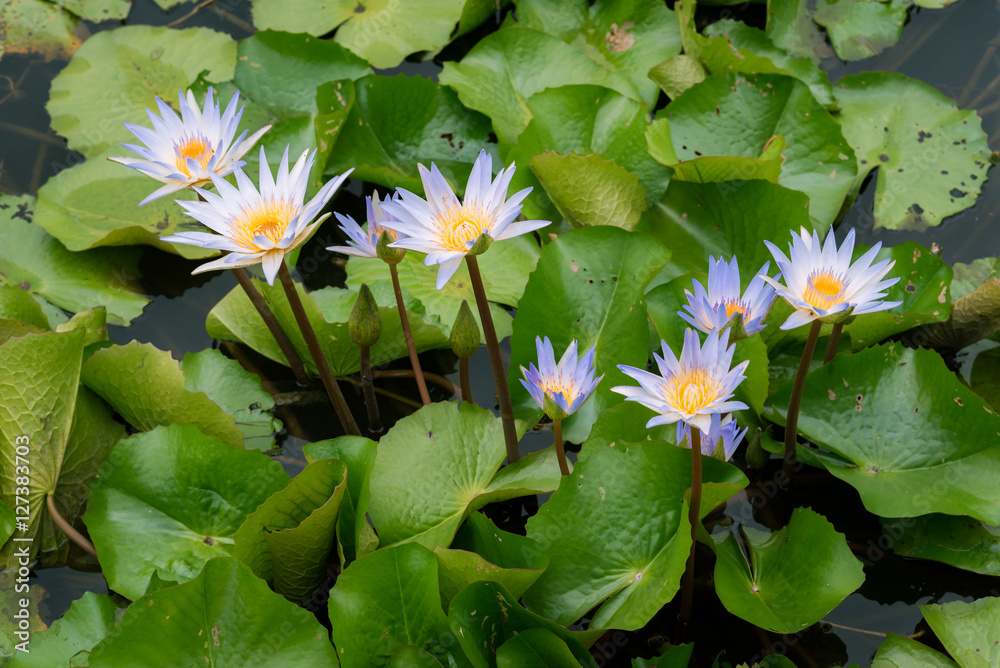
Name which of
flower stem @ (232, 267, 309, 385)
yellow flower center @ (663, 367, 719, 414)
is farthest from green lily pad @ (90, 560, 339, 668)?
yellow flower center @ (663, 367, 719, 414)

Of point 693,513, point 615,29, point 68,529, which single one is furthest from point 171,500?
point 615,29

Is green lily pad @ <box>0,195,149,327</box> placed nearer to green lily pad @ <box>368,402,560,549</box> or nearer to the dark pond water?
the dark pond water

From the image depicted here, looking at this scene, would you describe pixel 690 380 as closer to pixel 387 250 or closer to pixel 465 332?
pixel 465 332

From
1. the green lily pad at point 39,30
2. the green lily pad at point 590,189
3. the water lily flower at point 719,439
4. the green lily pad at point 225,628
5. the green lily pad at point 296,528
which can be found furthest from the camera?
the green lily pad at point 39,30

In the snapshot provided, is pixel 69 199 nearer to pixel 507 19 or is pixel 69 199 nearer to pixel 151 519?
pixel 151 519

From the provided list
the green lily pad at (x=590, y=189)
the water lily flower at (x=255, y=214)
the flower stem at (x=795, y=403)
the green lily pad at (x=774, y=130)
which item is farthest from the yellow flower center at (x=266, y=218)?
the green lily pad at (x=774, y=130)

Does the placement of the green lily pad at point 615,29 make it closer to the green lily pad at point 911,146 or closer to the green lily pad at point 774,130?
the green lily pad at point 774,130

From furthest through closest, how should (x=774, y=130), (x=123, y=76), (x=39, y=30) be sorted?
(x=39, y=30) → (x=123, y=76) → (x=774, y=130)
